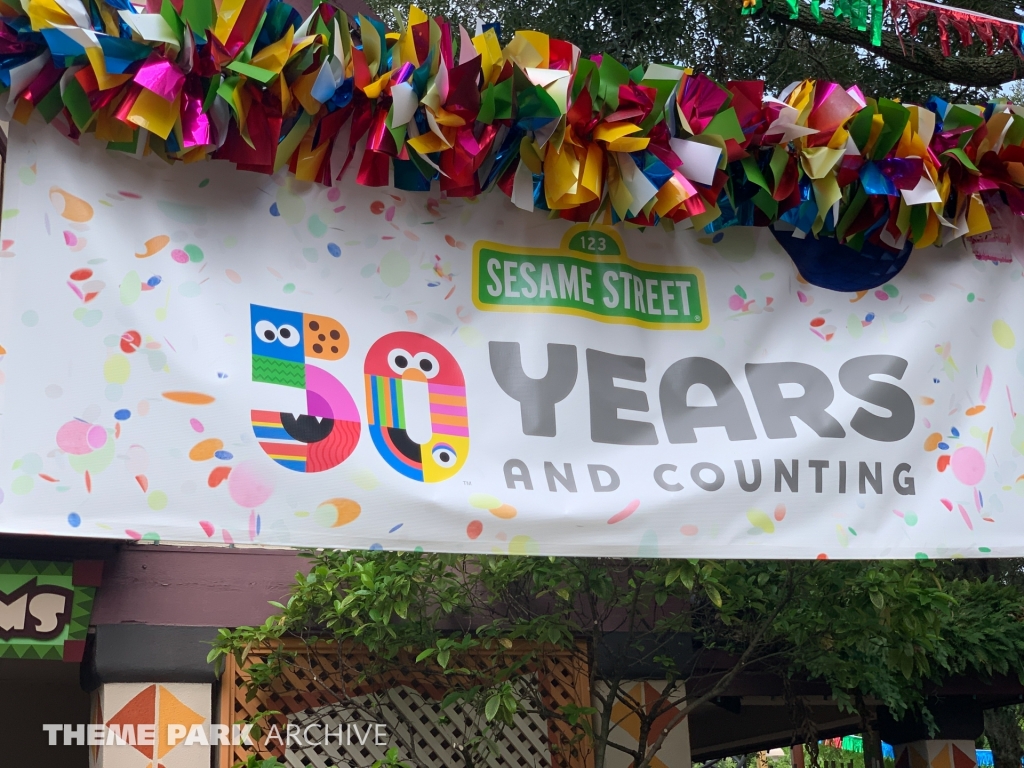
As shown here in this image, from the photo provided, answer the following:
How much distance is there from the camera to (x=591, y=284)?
6.04 ft

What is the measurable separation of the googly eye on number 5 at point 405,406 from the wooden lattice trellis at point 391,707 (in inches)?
121

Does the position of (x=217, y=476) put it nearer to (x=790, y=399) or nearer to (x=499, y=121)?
(x=499, y=121)

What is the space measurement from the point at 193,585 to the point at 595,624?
192cm

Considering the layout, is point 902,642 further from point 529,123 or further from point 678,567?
point 529,123

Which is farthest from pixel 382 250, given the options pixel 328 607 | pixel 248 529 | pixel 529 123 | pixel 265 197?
pixel 328 607

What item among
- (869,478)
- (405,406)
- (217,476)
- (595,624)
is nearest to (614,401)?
(405,406)

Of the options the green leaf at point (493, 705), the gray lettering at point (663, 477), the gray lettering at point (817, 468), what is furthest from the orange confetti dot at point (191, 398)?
the green leaf at point (493, 705)

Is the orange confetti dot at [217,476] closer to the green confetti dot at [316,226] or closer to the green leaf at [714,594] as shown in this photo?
the green confetti dot at [316,226]

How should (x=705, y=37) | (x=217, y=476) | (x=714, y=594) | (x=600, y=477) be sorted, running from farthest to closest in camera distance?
1. (x=705, y=37)
2. (x=714, y=594)
3. (x=600, y=477)
4. (x=217, y=476)

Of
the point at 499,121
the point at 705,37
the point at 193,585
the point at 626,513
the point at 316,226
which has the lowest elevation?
the point at 626,513

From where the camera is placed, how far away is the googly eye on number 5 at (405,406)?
163 centimetres

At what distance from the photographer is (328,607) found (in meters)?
4.56

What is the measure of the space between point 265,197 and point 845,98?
3.21ft

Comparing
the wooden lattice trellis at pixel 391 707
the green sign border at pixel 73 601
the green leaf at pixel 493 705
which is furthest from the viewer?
the wooden lattice trellis at pixel 391 707
